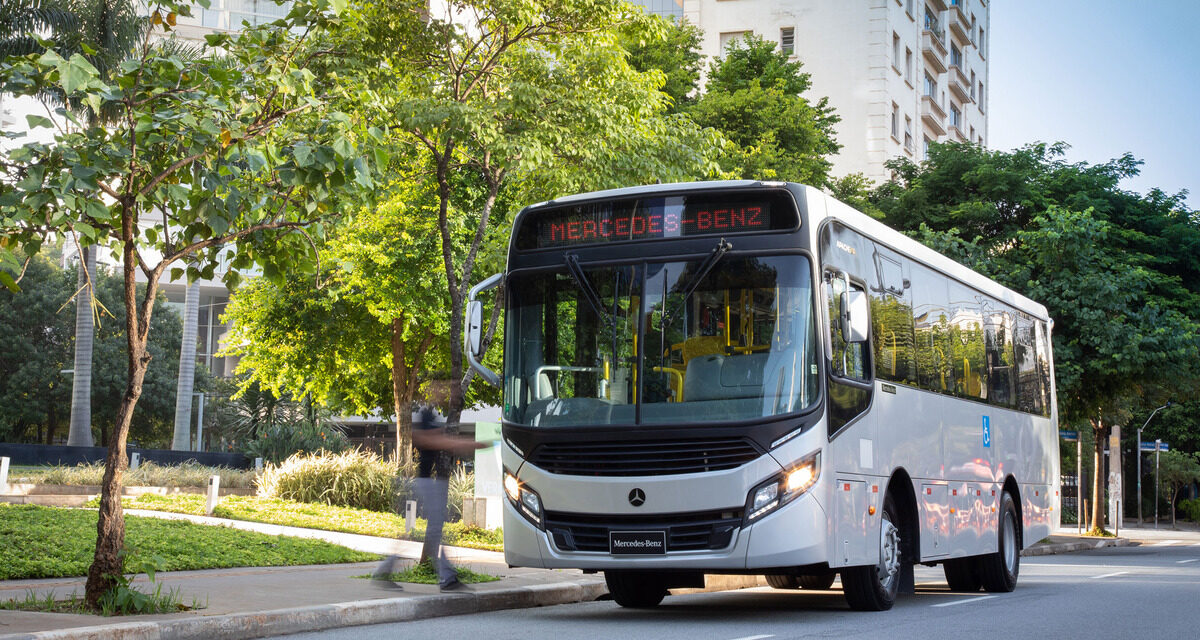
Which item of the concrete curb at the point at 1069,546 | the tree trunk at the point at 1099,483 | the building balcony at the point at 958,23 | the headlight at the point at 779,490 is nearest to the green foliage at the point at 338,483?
the concrete curb at the point at 1069,546

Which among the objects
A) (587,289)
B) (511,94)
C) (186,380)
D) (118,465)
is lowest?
(118,465)

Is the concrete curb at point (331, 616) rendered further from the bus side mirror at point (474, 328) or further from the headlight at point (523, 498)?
the bus side mirror at point (474, 328)

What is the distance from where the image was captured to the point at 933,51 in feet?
205

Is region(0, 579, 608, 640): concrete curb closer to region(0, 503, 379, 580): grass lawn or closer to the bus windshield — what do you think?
the bus windshield

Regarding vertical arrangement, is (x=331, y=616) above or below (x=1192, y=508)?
above

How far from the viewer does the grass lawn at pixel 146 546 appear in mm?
12820

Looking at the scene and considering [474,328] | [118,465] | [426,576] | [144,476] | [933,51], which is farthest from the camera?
[933,51]

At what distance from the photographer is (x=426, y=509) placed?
12359 millimetres

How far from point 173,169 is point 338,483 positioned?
56.2ft

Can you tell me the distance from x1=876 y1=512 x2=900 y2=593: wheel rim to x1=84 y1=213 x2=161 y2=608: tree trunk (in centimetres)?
628

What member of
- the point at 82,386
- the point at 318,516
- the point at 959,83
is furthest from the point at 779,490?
the point at 959,83

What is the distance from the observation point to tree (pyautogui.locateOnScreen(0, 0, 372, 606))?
340 inches

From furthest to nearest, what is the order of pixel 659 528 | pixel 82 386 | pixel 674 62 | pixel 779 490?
pixel 82 386 < pixel 674 62 < pixel 659 528 < pixel 779 490

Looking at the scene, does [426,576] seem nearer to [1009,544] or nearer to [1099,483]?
[1009,544]
